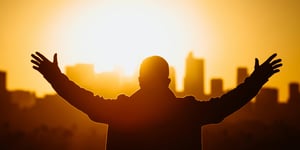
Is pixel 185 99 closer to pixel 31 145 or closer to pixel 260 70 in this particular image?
pixel 260 70

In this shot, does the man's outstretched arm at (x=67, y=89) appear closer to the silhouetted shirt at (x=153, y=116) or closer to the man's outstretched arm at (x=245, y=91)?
the silhouetted shirt at (x=153, y=116)

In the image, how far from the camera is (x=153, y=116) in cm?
966

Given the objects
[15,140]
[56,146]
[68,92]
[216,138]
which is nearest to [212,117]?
[68,92]

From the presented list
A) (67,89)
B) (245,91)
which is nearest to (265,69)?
(245,91)

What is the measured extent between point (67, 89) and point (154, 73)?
45.5 inches

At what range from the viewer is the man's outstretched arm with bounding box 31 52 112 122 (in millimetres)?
9656

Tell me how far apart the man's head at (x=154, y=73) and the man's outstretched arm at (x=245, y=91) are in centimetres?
66

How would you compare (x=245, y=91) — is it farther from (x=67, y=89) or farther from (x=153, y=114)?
(x=67, y=89)

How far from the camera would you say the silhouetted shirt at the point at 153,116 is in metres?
9.62

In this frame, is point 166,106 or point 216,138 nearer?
point 166,106

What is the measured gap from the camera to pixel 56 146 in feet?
538

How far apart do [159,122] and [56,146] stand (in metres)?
156

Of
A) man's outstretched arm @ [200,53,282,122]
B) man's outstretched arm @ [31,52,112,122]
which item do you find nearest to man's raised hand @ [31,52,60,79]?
man's outstretched arm @ [31,52,112,122]

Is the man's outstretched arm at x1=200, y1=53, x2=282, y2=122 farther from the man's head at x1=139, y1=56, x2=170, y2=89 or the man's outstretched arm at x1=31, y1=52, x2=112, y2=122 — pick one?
the man's outstretched arm at x1=31, y1=52, x2=112, y2=122
